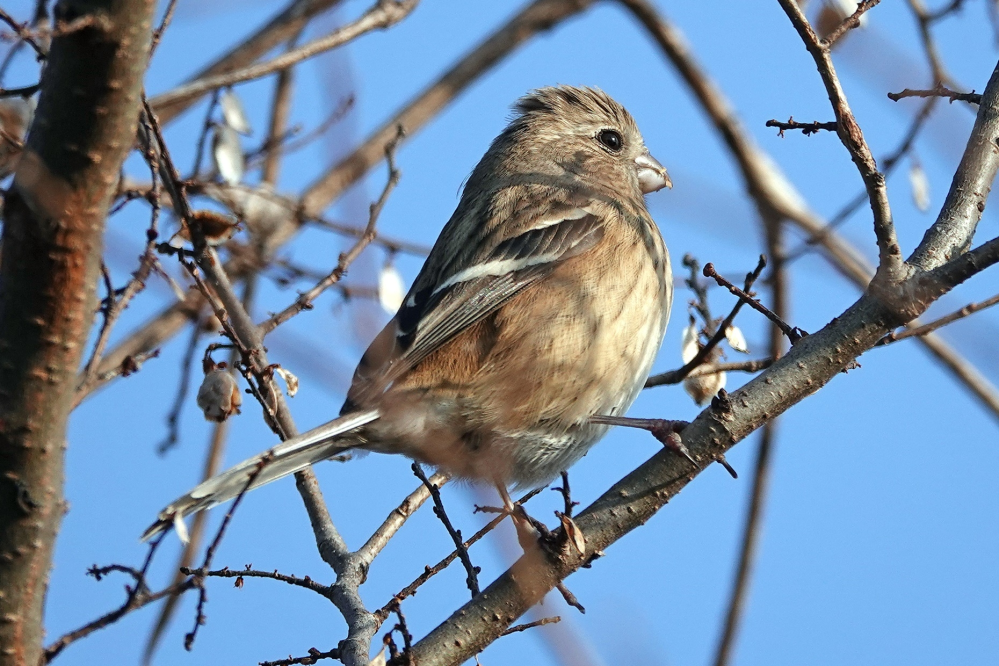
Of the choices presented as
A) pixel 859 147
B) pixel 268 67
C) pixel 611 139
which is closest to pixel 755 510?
pixel 611 139

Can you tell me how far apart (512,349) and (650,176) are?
1.89 meters

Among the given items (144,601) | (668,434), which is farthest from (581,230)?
(144,601)

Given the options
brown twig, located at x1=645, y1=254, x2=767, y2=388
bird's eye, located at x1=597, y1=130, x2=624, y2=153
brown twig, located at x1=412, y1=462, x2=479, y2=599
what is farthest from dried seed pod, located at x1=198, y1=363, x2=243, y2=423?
bird's eye, located at x1=597, y1=130, x2=624, y2=153

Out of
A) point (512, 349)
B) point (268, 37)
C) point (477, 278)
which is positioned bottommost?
point (512, 349)

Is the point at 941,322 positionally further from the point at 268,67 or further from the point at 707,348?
the point at 268,67

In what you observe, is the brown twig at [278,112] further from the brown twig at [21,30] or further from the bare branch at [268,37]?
the brown twig at [21,30]

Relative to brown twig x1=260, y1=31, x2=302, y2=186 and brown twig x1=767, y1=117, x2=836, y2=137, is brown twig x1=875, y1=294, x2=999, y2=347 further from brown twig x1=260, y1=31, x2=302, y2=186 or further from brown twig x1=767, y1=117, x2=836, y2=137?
brown twig x1=260, y1=31, x2=302, y2=186

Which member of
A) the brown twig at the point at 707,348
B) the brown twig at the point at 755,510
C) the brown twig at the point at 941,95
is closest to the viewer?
the brown twig at the point at 941,95

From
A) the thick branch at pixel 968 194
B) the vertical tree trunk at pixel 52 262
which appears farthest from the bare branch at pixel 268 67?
the thick branch at pixel 968 194

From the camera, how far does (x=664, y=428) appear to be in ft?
12.1

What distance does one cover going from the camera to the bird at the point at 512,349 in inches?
158

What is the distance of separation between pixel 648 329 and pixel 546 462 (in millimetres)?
705

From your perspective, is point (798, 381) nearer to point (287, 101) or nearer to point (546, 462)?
point (546, 462)

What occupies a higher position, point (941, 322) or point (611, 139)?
point (611, 139)
